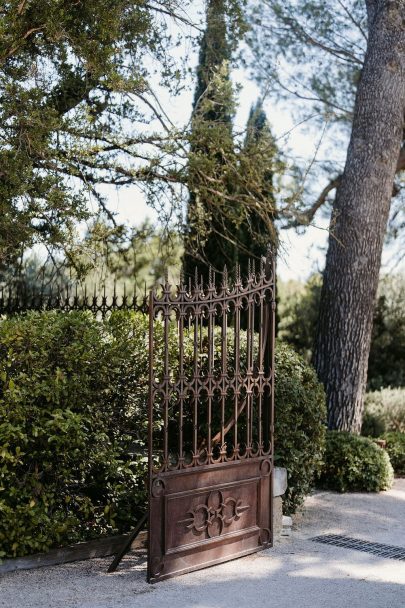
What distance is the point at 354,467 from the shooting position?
8.73 m

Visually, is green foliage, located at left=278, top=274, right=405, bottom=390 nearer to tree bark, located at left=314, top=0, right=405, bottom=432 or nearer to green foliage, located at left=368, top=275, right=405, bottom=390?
green foliage, located at left=368, top=275, right=405, bottom=390

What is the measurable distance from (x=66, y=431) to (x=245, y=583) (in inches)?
67.6

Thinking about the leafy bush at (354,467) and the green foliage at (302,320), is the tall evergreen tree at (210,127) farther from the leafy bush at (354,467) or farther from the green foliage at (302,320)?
the green foliage at (302,320)

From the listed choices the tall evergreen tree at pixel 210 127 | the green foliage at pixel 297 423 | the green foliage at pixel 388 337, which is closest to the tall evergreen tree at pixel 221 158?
the tall evergreen tree at pixel 210 127

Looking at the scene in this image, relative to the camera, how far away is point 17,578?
535 centimetres

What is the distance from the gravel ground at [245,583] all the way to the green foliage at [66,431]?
1.21 feet

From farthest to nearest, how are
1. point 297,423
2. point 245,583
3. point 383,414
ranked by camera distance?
1. point 383,414
2. point 297,423
3. point 245,583

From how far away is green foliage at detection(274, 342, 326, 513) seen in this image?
22.8ft

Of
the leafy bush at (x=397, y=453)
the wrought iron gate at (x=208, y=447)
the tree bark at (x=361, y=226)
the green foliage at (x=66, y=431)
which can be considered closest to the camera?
the wrought iron gate at (x=208, y=447)

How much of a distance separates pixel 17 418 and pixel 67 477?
2.42 feet

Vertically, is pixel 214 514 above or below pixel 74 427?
below

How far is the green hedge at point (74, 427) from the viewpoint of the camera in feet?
18.3

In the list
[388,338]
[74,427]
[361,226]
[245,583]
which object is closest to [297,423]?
[245,583]

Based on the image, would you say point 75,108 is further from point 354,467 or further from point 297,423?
point 354,467
